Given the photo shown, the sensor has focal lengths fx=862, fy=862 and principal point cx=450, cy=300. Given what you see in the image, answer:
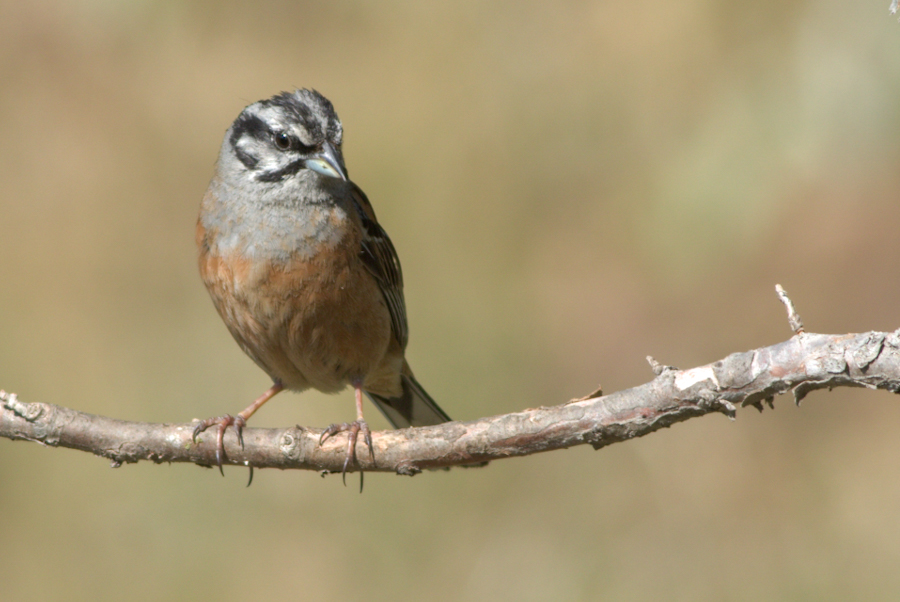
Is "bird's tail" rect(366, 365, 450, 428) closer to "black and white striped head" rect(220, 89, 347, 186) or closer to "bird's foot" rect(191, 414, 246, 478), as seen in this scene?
"bird's foot" rect(191, 414, 246, 478)

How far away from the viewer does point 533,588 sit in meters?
6.29

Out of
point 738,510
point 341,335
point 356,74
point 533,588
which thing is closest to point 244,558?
point 533,588

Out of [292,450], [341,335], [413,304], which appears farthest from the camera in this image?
[413,304]

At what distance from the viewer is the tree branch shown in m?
2.96

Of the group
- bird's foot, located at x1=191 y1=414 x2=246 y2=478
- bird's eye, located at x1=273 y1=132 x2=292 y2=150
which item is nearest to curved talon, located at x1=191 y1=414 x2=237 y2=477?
bird's foot, located at x1=191 y1=414 x2=246 y2=478

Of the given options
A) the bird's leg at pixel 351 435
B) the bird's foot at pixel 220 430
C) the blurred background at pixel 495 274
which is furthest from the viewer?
the blurred background at pixel 495 274

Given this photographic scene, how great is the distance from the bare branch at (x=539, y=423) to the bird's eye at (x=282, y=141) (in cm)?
151

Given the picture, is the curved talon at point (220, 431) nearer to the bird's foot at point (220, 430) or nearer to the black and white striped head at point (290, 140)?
the bird's foot at point (220, 430)

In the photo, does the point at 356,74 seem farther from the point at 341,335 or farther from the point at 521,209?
the point at 341,335

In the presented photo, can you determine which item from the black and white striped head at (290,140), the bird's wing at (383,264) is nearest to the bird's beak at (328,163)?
the black and white striped head at (290,140)

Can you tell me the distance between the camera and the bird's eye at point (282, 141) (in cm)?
452

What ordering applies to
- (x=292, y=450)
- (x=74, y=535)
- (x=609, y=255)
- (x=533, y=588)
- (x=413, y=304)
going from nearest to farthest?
1. (x=292, y=450)
2. (x=533, y=588)
3. (x=74, y=535)
4. (x=413, y=304)
5. (x=609, y=255)

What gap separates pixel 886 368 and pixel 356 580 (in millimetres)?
4678

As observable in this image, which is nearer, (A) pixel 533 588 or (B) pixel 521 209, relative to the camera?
(A) pixel 533 588
